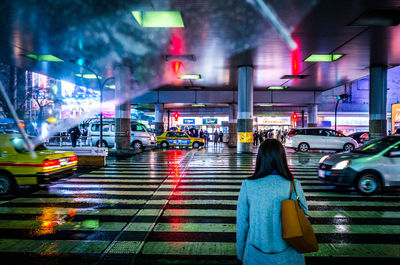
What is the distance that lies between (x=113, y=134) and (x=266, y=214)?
19899 millimetres

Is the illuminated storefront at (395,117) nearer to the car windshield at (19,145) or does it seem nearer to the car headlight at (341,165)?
the car headlight at (341,165)

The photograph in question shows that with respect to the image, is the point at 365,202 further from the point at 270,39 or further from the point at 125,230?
the point at 270,39

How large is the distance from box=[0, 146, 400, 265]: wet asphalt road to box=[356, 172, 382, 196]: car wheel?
28cm

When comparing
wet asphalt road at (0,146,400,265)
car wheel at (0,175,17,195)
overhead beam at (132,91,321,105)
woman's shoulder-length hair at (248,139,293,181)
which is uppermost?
overhead beam at (132,91,321,105)

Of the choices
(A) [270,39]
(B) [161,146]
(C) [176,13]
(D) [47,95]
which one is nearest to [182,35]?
(C) [176,13]

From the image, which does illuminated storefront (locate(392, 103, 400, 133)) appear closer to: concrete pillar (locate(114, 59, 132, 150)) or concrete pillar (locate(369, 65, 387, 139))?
concrete pillar (locate(369, 65, 387, 139))

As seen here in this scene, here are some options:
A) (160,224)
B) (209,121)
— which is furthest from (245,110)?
(209,121)

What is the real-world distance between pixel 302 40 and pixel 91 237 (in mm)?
12815

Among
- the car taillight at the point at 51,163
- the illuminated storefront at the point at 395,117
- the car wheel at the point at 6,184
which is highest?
the illuminated storefront at the point at 395,117

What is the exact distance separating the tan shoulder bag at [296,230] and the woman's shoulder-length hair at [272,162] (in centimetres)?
31

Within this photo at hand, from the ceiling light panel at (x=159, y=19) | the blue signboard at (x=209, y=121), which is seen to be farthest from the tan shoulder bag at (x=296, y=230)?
the blue signboard at (x=209, y=121)

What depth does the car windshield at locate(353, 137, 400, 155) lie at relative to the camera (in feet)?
24.4

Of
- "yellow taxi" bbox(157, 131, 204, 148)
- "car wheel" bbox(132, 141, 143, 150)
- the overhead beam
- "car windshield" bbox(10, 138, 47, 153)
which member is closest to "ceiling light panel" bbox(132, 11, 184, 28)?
"car windshield" bbox(10, 138, 47, 153)

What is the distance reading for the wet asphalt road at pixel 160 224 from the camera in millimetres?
3738
